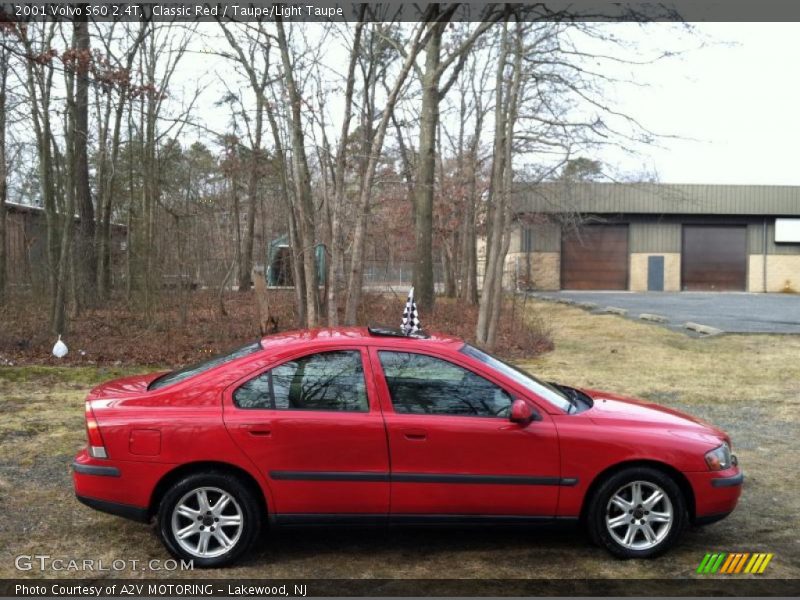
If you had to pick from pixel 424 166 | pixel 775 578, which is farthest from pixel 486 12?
pixel 775 578

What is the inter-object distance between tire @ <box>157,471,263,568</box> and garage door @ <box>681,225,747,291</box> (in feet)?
145

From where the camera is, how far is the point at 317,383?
14.9 ft

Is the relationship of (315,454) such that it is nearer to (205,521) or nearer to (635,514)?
(205,521)

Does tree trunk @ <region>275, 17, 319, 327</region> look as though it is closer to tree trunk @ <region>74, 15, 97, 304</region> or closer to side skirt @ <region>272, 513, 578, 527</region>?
tree trunk @ <region>74, 15, 97, 304</region>

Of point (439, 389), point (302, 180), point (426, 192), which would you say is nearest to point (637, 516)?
point (439, 389)

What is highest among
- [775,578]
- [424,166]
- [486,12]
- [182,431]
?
[486,12]

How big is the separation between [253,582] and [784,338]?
1669 cm

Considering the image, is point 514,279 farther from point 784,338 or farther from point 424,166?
point 784,338

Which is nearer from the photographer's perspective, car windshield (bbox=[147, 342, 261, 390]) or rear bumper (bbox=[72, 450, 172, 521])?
rear bumper (bbox=[72, 450, 172, 521])

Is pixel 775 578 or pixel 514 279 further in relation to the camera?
pixel 514 279

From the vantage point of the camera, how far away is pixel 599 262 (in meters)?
44.3

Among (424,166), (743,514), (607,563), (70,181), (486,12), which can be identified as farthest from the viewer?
(424,166)

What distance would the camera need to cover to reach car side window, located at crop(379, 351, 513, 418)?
451cm

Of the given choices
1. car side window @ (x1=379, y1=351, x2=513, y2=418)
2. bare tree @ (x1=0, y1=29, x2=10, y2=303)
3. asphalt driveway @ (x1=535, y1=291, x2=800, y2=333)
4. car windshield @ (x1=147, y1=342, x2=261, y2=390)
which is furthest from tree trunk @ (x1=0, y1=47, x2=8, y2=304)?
asphalt driveway @ (x1=535, y1=291, x2=800, y2=333)
